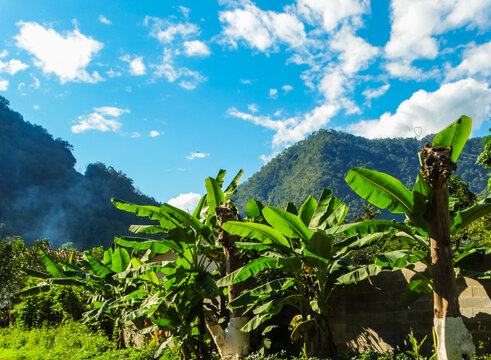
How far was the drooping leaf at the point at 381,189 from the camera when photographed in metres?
5.18

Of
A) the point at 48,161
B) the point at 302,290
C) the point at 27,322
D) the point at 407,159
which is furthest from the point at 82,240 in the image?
the point at 407,159

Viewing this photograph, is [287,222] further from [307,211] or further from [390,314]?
[390,314]

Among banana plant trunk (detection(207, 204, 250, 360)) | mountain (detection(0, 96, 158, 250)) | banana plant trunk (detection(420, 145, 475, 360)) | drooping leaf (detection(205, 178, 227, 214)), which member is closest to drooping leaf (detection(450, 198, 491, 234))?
banana plant trunk (detection(420, 145, 475, 360))

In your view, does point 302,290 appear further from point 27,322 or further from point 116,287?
point 27,322

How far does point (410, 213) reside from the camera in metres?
5.31

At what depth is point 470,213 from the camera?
533cm

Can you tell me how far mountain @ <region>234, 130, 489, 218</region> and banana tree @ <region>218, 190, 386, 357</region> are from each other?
7652 centimetres

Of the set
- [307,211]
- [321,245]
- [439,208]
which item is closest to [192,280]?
[307,211]

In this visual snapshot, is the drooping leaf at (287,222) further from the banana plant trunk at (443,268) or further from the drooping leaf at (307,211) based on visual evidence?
the banana plant trunk at (443,268)

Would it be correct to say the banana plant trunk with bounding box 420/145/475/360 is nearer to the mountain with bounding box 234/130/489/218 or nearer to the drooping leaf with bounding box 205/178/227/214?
the drooping leaf with bounding box 205/178/227/214

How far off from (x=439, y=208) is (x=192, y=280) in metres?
4.53

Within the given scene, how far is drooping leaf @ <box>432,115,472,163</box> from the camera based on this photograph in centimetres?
507

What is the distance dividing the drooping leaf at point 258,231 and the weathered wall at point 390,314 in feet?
5.69

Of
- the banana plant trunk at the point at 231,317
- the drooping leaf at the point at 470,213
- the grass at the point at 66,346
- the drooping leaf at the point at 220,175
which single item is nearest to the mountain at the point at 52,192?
the grass at the point at 66,346
